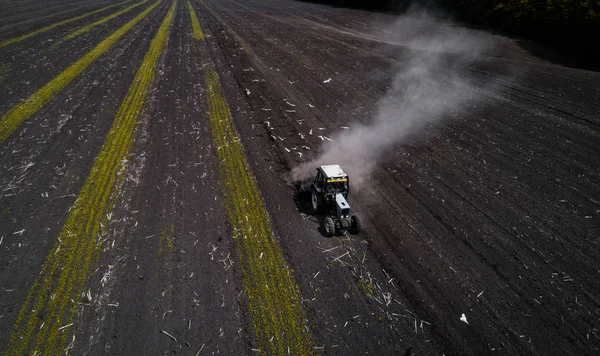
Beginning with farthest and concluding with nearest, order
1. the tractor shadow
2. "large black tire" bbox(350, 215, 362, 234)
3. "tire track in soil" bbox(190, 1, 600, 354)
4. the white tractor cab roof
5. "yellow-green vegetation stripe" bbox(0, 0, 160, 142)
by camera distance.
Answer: "yellow-green vegetation stripe" bbox(0, 0, 160, 142) → the tractor shadow → the white tractor cab roof → "large black tire" bbox(350, 215, 362, 234) → "tire track in soil" bbox(190, 1, 600, 354)

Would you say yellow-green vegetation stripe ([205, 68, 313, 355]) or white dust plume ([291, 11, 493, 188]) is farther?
white dust plume ([291, 11, 493, 188])

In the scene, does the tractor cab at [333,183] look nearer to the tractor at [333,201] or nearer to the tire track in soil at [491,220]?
the tractor at [333,201]

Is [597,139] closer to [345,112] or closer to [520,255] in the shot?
[520,255]

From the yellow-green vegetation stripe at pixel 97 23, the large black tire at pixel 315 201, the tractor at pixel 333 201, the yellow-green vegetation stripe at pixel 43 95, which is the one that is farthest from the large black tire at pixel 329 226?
the yellow-green vegetation stripe at pixel 97 23

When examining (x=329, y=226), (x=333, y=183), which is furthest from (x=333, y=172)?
(x=329, y=226)

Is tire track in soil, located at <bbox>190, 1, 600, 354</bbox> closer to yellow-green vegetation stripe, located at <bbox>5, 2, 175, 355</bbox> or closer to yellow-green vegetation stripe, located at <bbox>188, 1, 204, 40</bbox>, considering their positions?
yellow-green vegetation stripe, located at <bbox>5, 2, 175, 355</bbox>

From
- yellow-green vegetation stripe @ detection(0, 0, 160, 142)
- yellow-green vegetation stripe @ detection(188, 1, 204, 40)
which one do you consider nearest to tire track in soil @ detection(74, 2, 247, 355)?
yellow-green vegetation stripe @ detection(0, 0, 160, 142)

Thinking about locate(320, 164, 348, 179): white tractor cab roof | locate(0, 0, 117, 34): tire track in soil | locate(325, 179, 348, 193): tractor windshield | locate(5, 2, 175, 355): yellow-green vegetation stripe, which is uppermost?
locate(0, 0, 117, 34): tire track in soil

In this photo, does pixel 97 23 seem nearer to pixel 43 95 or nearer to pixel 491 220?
pixel 43 95
